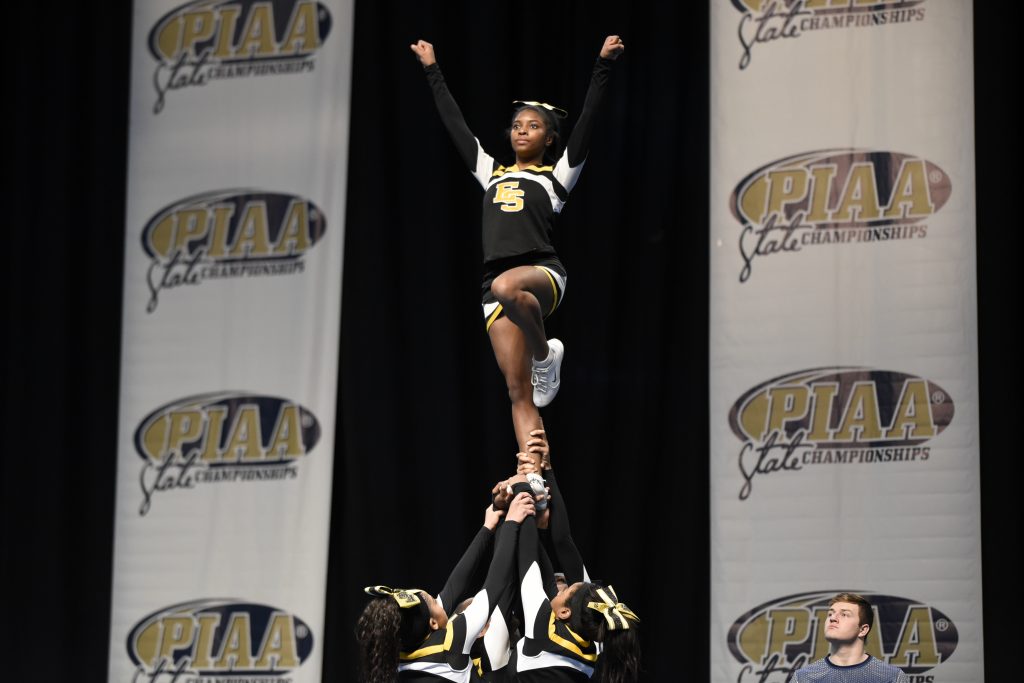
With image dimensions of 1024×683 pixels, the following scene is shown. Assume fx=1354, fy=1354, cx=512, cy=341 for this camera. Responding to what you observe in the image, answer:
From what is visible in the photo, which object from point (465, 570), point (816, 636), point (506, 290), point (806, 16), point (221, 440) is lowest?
point (816, 636)

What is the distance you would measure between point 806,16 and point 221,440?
12.6 feet

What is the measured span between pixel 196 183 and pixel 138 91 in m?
0.68

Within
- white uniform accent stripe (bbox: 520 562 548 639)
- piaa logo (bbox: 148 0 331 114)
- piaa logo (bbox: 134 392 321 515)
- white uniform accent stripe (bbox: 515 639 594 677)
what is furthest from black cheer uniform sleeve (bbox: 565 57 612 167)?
piaa logo (bbox: 148 0 331 114)

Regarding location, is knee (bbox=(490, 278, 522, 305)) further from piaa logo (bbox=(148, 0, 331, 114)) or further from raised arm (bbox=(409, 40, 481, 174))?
piaa logo (bbox=(148, 0, 331, 114))

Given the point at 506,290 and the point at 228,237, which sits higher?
the point at 228,237

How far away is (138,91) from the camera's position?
25.8 ft

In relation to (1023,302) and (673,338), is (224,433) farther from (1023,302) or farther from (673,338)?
(1023,302)

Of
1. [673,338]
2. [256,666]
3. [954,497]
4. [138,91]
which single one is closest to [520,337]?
[673,338]

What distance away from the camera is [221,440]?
7.46m

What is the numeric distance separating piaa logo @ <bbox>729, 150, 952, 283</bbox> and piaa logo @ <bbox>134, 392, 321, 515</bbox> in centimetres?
256

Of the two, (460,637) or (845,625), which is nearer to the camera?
(460,637)

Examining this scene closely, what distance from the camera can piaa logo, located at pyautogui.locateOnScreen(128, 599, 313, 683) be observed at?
280 inches

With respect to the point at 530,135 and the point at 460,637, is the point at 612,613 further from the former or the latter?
the point at 530,135

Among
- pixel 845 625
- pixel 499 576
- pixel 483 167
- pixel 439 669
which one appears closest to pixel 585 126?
pixel 483 167
